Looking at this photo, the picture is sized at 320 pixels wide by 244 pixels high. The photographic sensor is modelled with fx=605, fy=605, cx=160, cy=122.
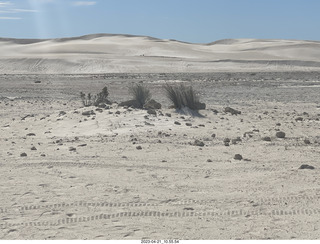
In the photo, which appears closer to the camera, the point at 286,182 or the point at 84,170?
the point at 286,182

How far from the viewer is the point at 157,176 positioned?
8156 millimetres

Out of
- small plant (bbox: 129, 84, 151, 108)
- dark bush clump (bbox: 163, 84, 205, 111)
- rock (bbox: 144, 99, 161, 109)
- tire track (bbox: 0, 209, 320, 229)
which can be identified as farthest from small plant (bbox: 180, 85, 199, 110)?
tire track (bbox: 0, 209, 320, 229)

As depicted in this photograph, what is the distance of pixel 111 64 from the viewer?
4741cm

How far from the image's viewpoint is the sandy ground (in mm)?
5914

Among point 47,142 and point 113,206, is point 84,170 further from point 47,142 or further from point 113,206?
point 47,142

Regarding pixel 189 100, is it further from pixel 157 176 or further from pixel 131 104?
pixel 157 176

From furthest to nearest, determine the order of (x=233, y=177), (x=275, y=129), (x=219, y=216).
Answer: (x=275, y=129), (x=233, y=177), (x=219, y=216)

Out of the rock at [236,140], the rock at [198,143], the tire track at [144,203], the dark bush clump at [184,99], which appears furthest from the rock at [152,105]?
the tire track at [144,203]

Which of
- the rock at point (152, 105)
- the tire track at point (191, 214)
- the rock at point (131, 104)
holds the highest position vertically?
the rock at point (131, 104)

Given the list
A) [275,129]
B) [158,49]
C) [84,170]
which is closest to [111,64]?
[158,49]

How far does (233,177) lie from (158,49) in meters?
65.6

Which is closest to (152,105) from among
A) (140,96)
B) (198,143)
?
(140,96)

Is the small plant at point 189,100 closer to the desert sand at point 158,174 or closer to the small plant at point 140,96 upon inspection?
the desert sand at point 158,174

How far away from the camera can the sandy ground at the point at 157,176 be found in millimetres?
A: 5914
